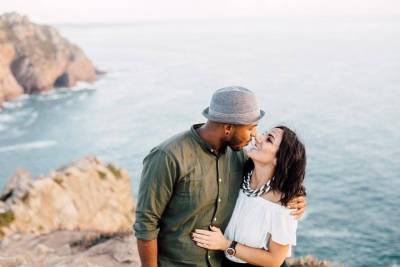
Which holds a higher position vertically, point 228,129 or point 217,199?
point 228,129

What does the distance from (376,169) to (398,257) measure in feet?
79.4

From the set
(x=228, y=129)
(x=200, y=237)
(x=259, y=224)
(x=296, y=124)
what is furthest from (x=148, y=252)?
(x=296, y=124)

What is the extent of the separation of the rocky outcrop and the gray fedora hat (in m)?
112

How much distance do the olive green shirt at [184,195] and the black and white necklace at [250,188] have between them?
0.10 m

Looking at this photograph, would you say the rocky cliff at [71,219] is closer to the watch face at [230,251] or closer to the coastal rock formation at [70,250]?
the coastal rock formation at [70,250]

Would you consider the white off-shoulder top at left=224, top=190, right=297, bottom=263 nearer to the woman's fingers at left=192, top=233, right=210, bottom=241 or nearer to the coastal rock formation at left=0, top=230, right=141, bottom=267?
the woman's fingers at left=192, top=233, right=210, bottom=241

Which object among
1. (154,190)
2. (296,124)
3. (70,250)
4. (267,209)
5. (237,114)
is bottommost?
(296,124)

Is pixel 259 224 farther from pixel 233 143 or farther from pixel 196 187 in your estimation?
pixel 233 143

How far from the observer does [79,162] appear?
30.3 meters

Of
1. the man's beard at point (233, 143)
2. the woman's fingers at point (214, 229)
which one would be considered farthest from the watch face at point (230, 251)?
the man's beard at point (233, 143)

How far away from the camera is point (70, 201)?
25609 millimetres

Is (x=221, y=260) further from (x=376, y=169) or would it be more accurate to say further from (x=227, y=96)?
(x=376, y=169)

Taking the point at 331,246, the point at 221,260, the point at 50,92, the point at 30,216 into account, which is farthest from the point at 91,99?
the point at 221,260

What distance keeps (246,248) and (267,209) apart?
545mm
